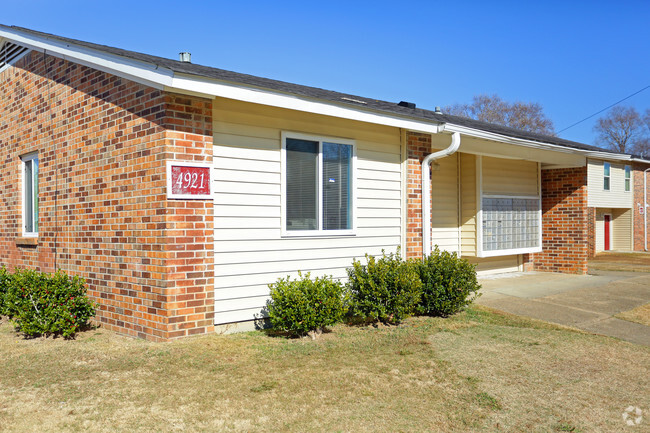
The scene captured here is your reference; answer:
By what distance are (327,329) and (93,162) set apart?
3.70 metres

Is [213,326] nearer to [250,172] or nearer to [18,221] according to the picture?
[250,172]

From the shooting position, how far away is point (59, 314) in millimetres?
6031

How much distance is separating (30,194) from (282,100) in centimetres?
495

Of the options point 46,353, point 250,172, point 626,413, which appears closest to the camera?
point 626,413

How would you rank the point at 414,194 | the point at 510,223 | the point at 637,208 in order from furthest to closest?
the point at 637,208, the point at 510,223, the point at 414,194

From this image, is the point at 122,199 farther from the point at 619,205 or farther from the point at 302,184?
the point at 619,205

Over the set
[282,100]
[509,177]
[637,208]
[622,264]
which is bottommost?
[622,264]

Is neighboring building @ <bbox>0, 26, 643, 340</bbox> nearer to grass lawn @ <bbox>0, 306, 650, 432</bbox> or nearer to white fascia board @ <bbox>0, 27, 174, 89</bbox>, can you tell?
white fascia board @ <bbox>0, 27, 174, 89</bbox>

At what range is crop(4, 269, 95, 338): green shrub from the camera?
19.7 ft

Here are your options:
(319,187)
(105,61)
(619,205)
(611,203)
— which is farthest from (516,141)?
(619,205)

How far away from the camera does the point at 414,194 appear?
8344mm

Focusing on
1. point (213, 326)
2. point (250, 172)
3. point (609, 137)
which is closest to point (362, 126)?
point (250, 172)

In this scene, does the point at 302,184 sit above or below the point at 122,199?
above

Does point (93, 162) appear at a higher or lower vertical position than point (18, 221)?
higher
